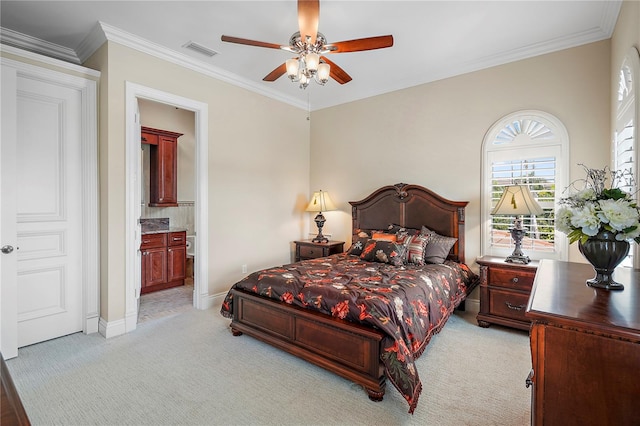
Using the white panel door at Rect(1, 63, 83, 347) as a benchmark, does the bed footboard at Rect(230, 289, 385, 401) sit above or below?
below

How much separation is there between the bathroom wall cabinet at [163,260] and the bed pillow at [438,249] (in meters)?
3.79

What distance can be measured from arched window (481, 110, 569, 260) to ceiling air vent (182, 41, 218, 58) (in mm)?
3436

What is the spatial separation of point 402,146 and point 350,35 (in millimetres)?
1784

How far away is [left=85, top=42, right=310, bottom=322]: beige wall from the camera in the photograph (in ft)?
10.3

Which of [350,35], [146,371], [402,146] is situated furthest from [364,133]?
[146,371]

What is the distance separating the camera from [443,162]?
4.07 m

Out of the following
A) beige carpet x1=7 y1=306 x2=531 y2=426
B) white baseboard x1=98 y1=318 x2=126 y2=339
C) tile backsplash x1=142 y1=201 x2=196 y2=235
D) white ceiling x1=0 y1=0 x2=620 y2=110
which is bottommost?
beige carpet x1=7 y1=306 x2=531 y2=426

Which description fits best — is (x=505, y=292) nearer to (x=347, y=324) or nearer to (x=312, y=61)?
(x=347, y=324)

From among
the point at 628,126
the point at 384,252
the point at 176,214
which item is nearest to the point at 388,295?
the point at 384,252

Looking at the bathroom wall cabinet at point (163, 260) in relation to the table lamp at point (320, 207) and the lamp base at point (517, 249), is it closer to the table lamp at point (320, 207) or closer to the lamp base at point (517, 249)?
the table lamp at point (320, 207)

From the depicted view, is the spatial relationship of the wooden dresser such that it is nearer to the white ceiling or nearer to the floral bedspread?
the floral bedspread

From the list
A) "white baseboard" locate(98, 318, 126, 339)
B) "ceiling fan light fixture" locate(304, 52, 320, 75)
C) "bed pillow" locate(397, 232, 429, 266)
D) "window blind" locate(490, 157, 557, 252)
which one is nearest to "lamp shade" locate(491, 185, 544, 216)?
"window blind" locate(490, 157, 557, 252)

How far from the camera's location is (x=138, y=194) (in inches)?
135

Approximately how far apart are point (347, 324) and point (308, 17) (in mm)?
2253
